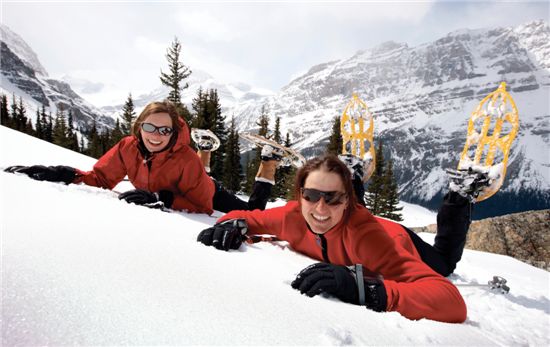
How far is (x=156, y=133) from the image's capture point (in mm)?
3822

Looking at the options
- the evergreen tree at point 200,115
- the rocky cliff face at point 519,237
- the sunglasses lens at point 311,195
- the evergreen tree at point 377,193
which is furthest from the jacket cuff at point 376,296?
the evergreen tree at point 377,193

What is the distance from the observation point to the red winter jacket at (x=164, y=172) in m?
4.07

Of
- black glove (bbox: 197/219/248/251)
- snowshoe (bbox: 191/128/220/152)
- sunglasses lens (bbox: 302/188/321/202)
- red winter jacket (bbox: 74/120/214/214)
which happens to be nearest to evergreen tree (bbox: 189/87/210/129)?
snowshoe (bbox: 191/128/220/152)

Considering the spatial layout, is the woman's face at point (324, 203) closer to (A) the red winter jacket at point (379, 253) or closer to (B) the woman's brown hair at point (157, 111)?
(A) the red winter jacket at point (379, 253)

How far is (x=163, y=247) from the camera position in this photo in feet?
6.52

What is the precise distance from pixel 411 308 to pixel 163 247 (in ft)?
5.26

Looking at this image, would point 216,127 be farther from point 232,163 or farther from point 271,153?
point 271,153

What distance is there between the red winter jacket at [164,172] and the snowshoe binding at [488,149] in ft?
10.3

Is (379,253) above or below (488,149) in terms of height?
below

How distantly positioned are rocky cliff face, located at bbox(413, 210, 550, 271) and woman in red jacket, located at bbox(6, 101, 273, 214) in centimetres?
639

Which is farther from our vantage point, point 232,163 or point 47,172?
point 232,163

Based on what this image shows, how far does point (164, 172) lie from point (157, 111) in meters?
0.82

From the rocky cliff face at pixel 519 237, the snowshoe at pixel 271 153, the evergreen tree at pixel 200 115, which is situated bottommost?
the rocky cliff face at pixel 519 237

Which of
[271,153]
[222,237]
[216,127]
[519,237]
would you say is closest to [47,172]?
[222,237]
